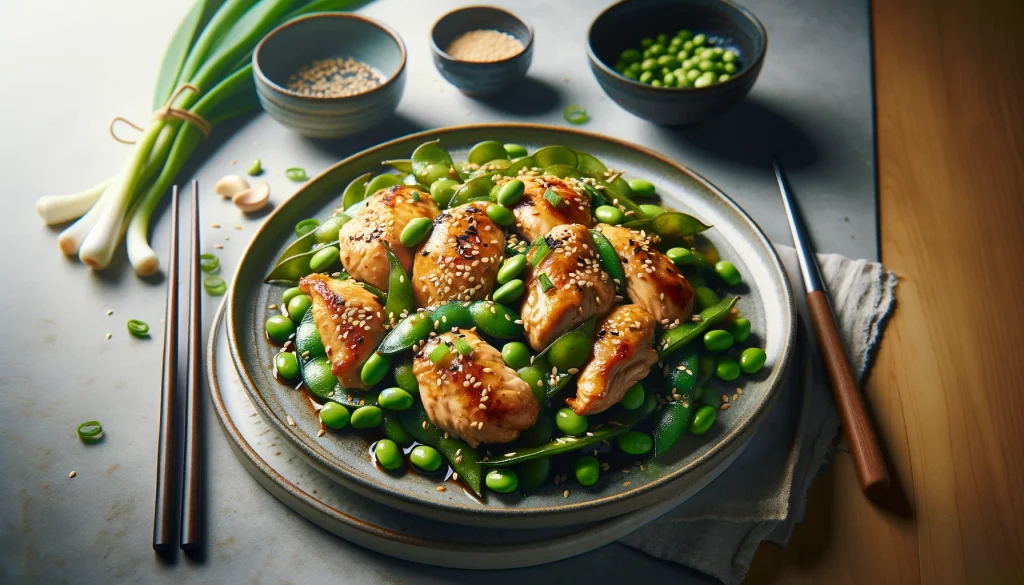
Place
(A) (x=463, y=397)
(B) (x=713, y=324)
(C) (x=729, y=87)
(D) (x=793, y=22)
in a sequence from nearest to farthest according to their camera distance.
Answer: (A) (x=463, y=397) < (B) (x=713, y=324) < (C) (x=729, y=87) < (D) (x=793, y=22)

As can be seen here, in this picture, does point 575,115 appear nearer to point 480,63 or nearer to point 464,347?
point 480,63

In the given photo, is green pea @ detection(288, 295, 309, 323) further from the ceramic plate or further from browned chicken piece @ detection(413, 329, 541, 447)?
browned chicken piece @ detection(413, 329, 541, 447)

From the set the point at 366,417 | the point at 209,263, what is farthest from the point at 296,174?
the point at 366,417

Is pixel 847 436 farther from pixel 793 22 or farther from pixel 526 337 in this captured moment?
pixel 793 22

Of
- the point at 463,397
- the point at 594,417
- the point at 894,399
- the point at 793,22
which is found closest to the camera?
the point at 463,397

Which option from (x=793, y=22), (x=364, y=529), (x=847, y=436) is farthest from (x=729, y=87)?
(x=364, y=529)

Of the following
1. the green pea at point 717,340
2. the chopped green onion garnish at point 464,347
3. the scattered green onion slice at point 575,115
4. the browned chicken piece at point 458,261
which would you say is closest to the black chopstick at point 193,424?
the browned chicken piece at point 458,261

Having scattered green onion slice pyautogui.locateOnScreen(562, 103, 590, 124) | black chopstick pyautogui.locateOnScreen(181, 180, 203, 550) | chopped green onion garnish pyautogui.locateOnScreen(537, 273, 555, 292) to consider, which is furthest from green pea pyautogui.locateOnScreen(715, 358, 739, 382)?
scattered green onion slice pyautogui.locateOnScreen(562, 103, 590, 124)
